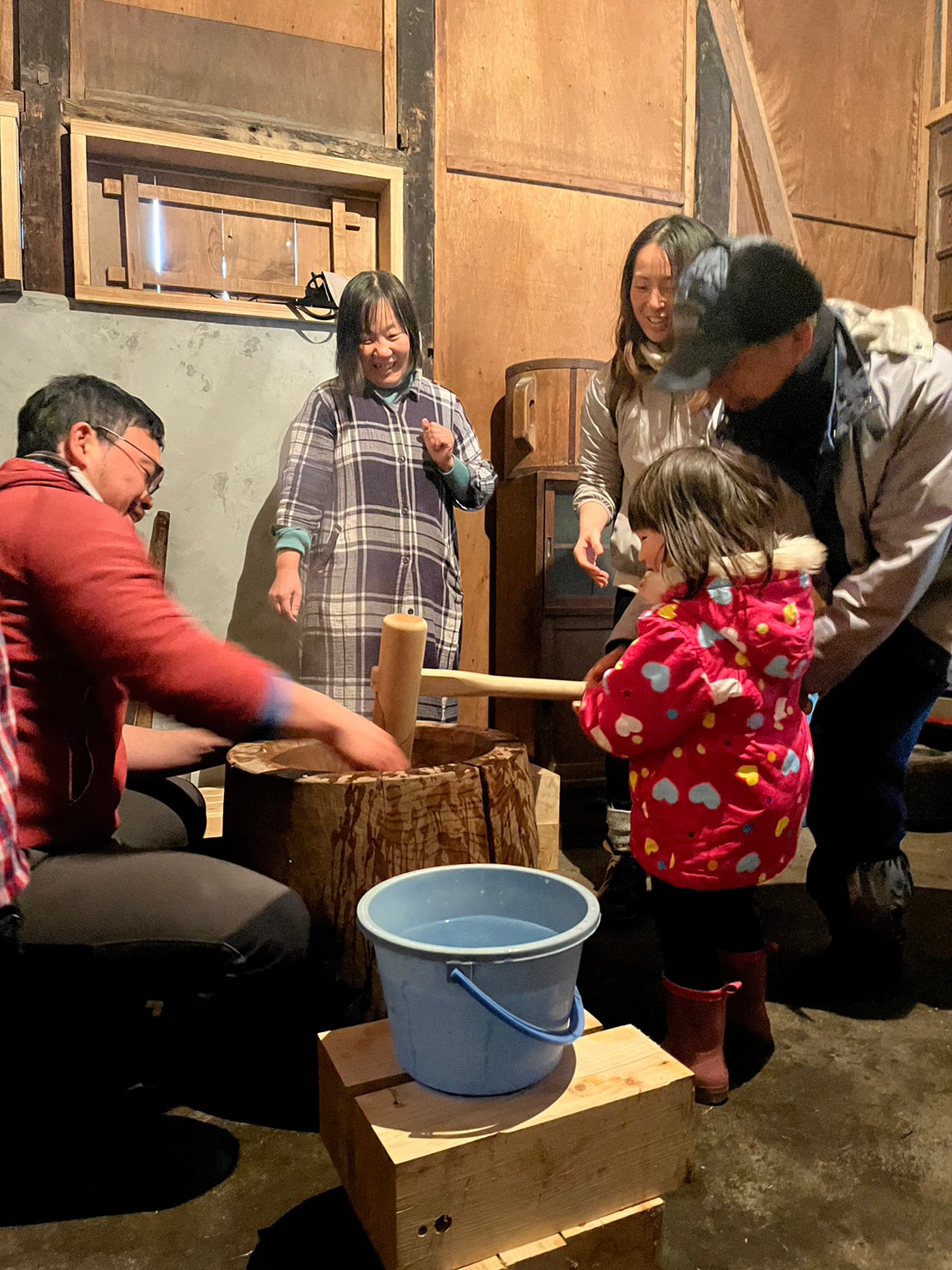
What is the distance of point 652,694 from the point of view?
5.21ft

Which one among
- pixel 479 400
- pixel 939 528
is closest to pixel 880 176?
pixel 479 400

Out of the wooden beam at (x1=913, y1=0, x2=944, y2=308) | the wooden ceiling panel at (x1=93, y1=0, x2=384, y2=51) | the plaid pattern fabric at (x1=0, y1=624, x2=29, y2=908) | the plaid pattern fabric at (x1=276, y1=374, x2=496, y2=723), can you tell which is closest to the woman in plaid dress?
the plaid pattern fabric at (x1=276, y1=374, x2=496, y2=723)

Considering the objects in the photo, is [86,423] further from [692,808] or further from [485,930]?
[692,808]

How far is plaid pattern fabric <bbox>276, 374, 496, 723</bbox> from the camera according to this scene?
2965 millimetres

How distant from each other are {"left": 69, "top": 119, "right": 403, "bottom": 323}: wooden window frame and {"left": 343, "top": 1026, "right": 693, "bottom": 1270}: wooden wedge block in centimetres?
294

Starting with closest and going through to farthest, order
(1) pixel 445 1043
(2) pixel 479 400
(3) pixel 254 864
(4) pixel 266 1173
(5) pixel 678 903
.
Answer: (1) pixel 445 1043
(4) pixel 266 1173
(3) pixel 254 864
(5) pixel 678 903
(2) pixel 479 400

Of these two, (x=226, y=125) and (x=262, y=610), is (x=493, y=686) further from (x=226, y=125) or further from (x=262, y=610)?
(x=226, y=125)

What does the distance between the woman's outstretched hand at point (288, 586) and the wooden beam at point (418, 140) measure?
127 centimetres

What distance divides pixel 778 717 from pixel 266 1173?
112 cm

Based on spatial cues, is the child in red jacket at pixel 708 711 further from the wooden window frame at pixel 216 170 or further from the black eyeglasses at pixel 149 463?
the wooden window frame at pixel 216 170

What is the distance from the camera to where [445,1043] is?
1.15 metres

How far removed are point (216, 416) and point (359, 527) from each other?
2.83 feet

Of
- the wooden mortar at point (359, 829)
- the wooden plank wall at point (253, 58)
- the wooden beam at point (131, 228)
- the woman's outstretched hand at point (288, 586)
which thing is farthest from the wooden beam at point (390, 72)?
the wooden mortar at point (359, 829)

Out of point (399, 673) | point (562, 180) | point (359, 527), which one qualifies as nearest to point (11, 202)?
point (359, 527)
